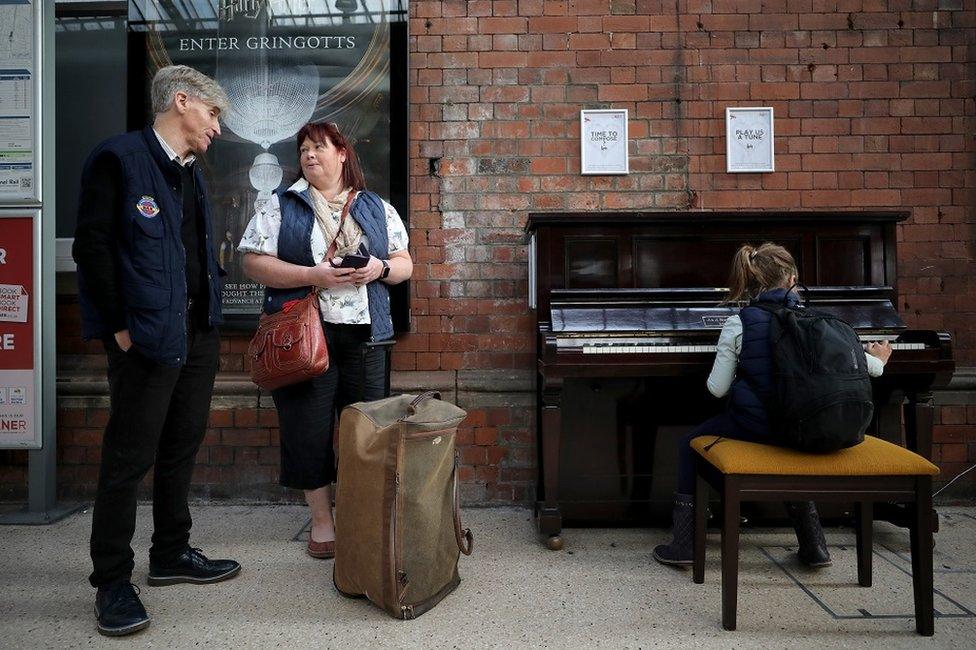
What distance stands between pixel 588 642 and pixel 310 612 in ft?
3.21

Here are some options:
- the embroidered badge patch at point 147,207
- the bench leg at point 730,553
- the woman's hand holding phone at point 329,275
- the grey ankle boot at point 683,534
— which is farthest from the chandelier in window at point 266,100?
the bench leg at point 730,553

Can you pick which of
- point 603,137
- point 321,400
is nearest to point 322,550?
point 321,400

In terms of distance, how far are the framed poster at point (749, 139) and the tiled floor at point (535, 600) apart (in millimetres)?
1934

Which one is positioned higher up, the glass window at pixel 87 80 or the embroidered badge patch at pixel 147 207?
the glass window at pixel 87 80

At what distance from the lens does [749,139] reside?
11.7 feet

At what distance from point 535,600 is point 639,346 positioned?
1092mm

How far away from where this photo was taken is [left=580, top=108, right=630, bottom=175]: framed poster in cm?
356

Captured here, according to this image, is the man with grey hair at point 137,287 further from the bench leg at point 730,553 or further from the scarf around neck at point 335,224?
the bench leg at point 730,553

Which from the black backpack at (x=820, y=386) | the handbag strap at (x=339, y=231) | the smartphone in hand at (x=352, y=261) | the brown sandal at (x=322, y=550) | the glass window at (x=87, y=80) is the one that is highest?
the glass window at (x=87, y=80)

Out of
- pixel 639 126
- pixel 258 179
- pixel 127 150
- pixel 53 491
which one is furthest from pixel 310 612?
pixel 639 126

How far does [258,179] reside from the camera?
360 centimetres

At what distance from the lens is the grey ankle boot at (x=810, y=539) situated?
104 inches

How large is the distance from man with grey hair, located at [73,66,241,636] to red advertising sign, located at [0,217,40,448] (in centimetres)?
146

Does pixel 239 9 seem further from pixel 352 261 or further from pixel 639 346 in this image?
pixel 639 346
